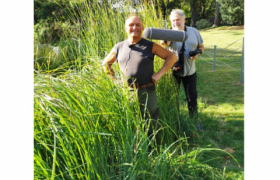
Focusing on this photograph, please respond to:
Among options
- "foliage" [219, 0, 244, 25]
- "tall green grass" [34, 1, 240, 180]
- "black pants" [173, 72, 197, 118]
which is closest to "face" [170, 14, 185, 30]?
"black pants" [173, 72, 197, 118]

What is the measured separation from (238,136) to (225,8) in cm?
2083

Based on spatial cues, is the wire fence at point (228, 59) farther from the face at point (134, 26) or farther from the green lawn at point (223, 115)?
the face at point (134, 26)

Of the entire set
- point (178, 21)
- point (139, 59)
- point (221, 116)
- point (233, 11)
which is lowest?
point (221, 116)

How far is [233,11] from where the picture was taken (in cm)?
2020

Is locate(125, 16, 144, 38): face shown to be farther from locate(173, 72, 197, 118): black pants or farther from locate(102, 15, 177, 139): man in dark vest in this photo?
locate(173, 72, 197, 118): black pants

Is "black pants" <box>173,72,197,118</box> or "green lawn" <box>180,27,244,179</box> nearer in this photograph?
"green lawn" <box>180,27,244,179</box>

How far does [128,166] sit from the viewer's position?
4.65 ft

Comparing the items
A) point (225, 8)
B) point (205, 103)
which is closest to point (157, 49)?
point (205, 103)

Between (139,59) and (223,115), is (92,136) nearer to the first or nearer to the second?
(139,59)

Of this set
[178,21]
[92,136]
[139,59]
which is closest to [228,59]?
[178,21]

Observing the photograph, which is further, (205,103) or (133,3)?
(205,103)

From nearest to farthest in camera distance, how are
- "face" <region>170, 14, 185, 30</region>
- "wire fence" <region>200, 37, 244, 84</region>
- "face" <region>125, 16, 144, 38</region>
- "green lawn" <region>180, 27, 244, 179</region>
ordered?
1. "face" <region>125, 16, 144, 38</region>
2. "green lawn" <region>180, 27, 244, 179</region>
3. "face" <region>170, 14, 185, 30</region>
4. "wire fence" <region>200, 37, 244, 84</region>

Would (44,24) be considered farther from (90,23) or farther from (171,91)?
(171,91)

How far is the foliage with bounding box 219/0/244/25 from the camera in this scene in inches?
787
